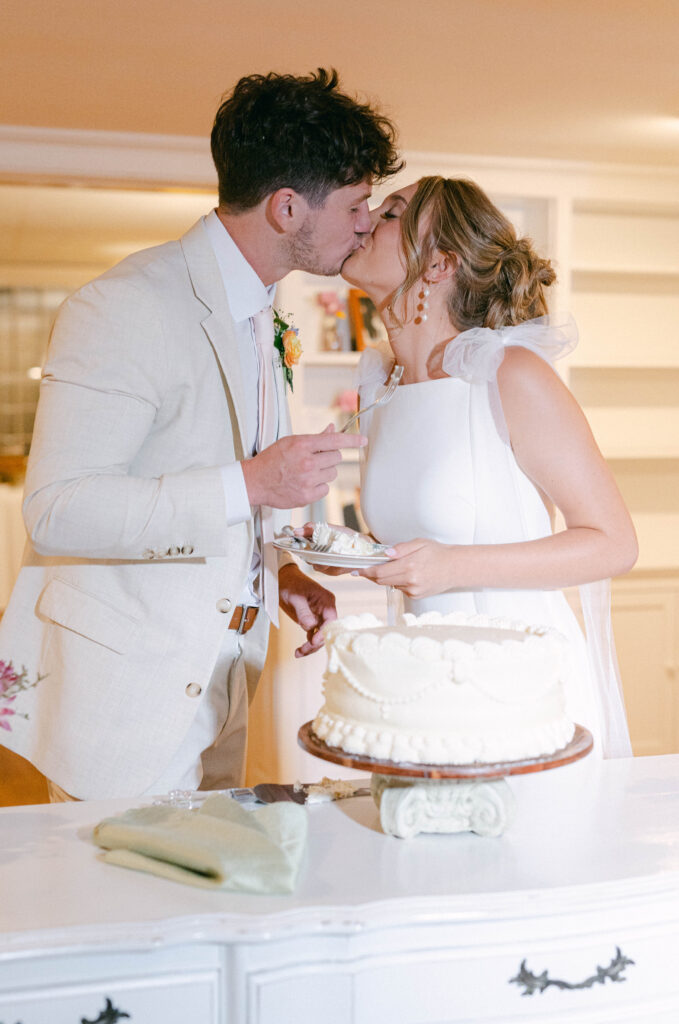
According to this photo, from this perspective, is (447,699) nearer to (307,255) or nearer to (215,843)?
(215,843)

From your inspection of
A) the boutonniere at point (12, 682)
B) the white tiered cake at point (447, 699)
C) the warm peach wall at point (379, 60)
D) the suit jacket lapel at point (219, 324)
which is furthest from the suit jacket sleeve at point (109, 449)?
the warm peach wall at point (379, 60)

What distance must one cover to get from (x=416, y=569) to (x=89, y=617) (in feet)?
1.97

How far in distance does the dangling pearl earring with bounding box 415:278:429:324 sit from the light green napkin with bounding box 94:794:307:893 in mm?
1285

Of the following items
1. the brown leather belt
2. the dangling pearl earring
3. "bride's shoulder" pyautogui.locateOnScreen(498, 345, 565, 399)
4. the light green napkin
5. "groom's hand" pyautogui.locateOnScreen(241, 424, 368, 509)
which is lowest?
the light green napkin

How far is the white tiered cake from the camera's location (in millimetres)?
1250

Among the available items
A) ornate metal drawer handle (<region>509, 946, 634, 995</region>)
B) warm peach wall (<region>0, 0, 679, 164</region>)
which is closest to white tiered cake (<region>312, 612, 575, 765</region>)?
ornate metal drawer handle (<region>509, 946, 634, 995</region>)

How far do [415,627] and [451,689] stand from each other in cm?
17

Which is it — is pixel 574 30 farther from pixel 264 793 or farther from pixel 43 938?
pixel 43 938

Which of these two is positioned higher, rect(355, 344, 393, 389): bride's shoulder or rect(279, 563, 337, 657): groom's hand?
rect(355, 344, 393, 389): bride's shoulder

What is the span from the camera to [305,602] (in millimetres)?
2162

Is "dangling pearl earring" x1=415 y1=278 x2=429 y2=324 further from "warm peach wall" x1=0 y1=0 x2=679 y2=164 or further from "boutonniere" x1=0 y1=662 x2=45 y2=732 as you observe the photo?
"boutonniere" x1=0 y1=662 x2=45 y2=732

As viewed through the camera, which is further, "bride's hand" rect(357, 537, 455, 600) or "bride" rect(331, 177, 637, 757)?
"bride" rect(331, 177, 637, 757)

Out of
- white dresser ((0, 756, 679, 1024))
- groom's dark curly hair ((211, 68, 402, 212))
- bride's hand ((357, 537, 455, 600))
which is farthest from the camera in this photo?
groom's dark curly hair ((211, 68, 402, 212))

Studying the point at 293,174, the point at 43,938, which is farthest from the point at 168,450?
the point at 43,938
